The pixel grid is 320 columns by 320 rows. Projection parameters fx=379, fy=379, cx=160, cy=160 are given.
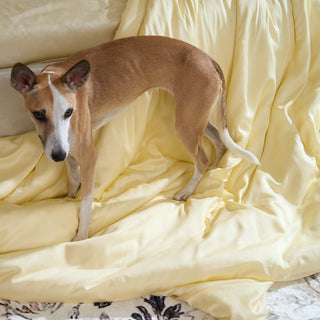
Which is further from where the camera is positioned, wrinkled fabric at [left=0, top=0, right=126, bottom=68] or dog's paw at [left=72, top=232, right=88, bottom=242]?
wrinkled fabric at [left=0, top=0, right=126, bottom=68]

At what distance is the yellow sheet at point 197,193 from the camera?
67.1 inches

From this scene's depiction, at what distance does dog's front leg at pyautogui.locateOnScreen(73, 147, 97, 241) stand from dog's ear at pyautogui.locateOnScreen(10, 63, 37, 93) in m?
0.46

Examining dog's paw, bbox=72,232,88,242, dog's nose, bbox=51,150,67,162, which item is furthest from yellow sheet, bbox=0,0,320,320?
dog's nose, bbox=51,150,67,162

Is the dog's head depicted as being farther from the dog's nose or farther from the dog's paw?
the dog's paw

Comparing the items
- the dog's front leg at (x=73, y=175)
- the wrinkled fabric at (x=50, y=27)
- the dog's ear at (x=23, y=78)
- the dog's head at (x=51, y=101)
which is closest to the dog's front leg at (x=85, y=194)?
the dog's front leg at (x=73, y=175)

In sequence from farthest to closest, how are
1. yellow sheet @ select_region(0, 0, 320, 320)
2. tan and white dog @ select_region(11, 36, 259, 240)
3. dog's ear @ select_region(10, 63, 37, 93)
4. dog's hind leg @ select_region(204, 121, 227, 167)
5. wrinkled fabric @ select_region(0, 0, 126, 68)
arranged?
dog's hind leg @ select_region(204, 121, 227, 167)
wrinkled fabric @ select_region(0, 0, 126, 68)
tan and white dog @ select_region(11, 36, 259, 240)
yellow sheet @ select_region(0, 0, 320, 320)
dog's ear @ select_region(10, 63, 37, 93)

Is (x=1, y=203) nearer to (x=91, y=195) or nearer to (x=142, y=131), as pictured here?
(x=91, y=195)

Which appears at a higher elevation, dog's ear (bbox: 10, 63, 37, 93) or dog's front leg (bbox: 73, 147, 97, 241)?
dog's ear (bbox: 10, 63, 37, 93)

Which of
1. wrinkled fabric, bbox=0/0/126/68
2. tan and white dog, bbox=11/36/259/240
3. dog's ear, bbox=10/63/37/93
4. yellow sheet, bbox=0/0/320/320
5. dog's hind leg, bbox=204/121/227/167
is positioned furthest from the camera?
dog's hind leg, bbox=204/121/227/167

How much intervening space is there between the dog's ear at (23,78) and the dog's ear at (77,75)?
0.44ft

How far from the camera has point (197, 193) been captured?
223cm

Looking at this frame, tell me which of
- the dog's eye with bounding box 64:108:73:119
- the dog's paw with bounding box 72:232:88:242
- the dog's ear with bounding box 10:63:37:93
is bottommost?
the dog's paw with bounding box 72:232:88:242

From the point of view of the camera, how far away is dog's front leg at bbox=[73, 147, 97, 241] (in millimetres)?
1928

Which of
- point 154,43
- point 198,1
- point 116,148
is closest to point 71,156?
point 116,148
